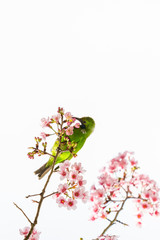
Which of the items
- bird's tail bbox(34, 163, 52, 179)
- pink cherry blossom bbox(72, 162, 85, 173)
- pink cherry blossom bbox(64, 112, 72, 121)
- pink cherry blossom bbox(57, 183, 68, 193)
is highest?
pink cherry blossom bbox(64, 112, 72, 121)

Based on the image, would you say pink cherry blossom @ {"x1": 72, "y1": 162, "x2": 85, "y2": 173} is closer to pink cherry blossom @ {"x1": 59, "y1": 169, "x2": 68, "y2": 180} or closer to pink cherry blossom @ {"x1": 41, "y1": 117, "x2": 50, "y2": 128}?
pink cherry blossom @ {"x1": 59, "y1": 169, "x2": 68, "y2": 180}

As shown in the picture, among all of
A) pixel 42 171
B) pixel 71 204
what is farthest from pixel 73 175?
pixel 42 171

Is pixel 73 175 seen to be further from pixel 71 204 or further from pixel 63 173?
pixel 71 204

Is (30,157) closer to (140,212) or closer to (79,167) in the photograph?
(79,167)

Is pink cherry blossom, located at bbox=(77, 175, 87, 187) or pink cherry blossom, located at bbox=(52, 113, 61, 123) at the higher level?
pink cherry blossom, located at bbox=(52, 113, 61, 123)

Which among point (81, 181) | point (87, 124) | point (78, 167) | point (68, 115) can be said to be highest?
point (87, 124)

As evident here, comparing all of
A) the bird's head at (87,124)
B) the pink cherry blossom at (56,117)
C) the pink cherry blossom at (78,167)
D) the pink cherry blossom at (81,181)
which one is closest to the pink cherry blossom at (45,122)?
the pink cherry blossom at (56,117)

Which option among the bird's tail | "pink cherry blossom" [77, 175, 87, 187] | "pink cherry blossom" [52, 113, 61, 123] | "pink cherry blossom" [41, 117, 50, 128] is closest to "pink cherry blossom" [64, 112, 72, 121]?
"pink cherry blossom" [52, 113, 61, 123]

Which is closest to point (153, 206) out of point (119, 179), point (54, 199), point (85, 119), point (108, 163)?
point (119, 179)

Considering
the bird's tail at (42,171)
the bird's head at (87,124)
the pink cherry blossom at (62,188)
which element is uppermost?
the bird's head at (87,124)

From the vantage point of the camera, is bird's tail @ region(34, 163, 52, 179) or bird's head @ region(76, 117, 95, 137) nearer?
bird's tail @ region(34, 163, 52, 179)

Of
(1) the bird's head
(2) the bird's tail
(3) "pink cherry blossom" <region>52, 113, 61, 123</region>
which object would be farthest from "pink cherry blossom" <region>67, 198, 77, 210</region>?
(1) the bird's head

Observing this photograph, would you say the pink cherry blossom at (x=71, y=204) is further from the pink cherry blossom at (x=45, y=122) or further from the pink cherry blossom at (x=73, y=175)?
the pink cherry blossom at (x=45, y=122)

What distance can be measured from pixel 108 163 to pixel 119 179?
0.64 feet
